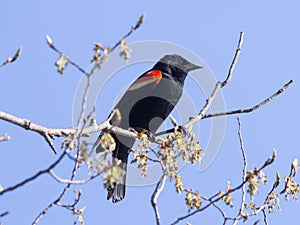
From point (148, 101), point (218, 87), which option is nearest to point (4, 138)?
point (218, 87)

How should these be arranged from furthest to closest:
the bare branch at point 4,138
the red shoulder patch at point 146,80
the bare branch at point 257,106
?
the red shoulder patch at point 146,80, the bare branch at point 257,106, the bare branch at point 4,138

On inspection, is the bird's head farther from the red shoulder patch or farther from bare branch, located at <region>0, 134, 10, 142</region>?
bare branch, located at <region>0, 134, 10, 142</region>

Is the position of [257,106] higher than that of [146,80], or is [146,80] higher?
[146,80]

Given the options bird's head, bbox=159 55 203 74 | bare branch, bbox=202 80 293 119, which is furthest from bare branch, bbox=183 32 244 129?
bird's head, bbox=159 55 203 74

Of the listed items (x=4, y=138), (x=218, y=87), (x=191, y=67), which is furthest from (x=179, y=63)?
(x=4, y=138)

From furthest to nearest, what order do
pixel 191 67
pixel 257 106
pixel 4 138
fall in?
pixel 191 67
pixel 257 106
pixel 4 138

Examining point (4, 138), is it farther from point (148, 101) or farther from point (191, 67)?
point (191, 67)

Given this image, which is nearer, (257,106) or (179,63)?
(257,106)

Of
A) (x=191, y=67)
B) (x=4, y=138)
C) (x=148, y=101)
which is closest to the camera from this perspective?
(x=4, y=138)

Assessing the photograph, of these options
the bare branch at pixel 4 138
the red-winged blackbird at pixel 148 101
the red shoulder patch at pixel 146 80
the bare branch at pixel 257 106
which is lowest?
the bare branch at pixel 4 138

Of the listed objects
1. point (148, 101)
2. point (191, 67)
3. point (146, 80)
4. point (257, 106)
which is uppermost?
point (191, 67)

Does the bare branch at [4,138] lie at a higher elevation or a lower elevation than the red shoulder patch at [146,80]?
lower

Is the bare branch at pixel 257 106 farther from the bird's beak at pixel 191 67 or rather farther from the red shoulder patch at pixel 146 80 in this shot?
the bird's beak at pixel 191 67

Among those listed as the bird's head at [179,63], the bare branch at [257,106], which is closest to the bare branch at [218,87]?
the bare branch at [257,106]
